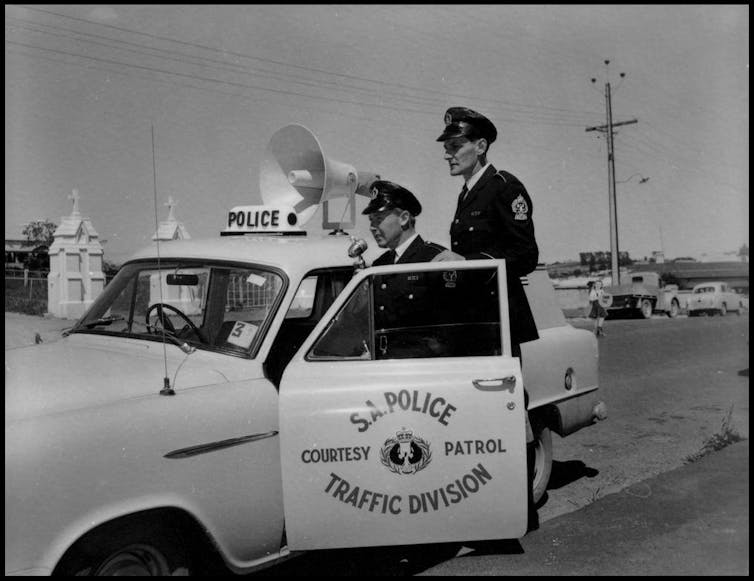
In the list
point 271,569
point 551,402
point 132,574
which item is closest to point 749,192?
point 551,402

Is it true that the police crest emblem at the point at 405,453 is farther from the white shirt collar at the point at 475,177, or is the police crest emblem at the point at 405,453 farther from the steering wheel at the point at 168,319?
the white shirt collar at the point at 475,177

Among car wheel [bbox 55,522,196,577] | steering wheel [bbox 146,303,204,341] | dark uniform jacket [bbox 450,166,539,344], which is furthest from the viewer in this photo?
dark uniform jacket [bbox 450,166,539,344]

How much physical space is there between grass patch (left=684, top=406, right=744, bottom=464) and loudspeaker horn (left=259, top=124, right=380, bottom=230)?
3.55 meters

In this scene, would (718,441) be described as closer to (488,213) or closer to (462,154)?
(488,213)

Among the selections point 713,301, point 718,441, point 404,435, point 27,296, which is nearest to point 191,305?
point 404,435

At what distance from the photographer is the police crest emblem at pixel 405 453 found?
120 inches

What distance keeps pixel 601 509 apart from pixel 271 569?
2.20m

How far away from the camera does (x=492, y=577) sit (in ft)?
12.0

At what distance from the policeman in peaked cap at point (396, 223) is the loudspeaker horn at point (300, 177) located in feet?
2.09

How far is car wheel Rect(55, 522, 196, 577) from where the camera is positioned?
2494 mm

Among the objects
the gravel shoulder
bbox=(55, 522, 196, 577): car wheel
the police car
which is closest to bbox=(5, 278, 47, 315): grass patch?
the gravel shoulder

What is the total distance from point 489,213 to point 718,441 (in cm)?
386

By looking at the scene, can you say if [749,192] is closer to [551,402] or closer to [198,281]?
[551,402]

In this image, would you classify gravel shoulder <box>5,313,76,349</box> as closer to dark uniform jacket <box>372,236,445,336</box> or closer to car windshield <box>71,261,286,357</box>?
car windshield <box>71,261,286,357</box>
